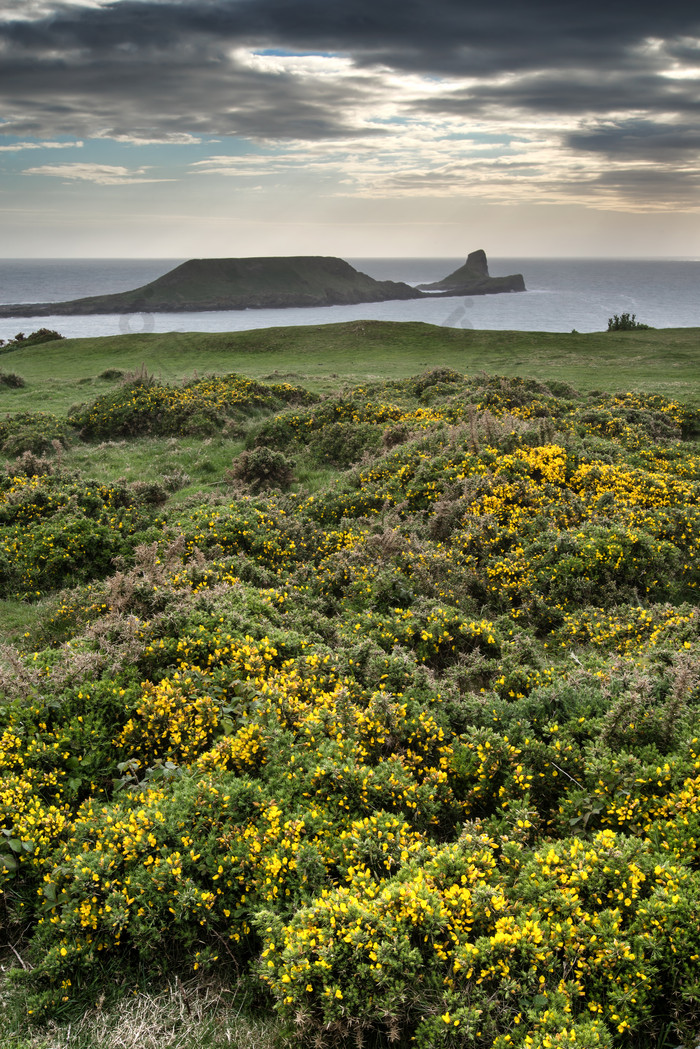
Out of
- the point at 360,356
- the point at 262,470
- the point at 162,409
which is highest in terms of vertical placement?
the point at 360,356

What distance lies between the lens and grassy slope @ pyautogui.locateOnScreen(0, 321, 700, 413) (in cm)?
3744

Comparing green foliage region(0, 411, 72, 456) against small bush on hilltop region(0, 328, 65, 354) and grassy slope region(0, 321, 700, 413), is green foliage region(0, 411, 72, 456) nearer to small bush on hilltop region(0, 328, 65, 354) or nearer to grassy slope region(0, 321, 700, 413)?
grassy slope region(0, 321, 700, 413)

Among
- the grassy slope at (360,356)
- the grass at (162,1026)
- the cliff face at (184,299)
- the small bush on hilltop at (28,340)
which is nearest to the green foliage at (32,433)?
the grassy slope at (360,356)

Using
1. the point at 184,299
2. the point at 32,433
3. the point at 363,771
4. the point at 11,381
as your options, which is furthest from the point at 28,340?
the point at 184,299

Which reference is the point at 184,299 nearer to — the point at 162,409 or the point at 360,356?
the point at 360,356

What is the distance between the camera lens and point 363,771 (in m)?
6.36

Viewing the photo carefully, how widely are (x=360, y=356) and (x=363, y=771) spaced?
47248 mm

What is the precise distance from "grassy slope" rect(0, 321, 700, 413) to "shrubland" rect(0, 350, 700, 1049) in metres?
23.1

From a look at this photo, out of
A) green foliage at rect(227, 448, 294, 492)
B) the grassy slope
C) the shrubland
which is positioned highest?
the grassy slope

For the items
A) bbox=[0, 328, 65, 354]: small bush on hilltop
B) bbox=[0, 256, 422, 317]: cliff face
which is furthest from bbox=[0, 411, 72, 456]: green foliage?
bbox=[0, 256, 422, 317]: cliff face

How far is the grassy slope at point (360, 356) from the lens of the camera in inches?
1474

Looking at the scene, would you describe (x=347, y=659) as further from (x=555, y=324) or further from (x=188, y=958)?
(x=555, y=324)

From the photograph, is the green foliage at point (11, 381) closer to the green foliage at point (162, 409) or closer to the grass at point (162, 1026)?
the green foliage at point (162, 409)

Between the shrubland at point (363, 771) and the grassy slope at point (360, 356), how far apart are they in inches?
910
